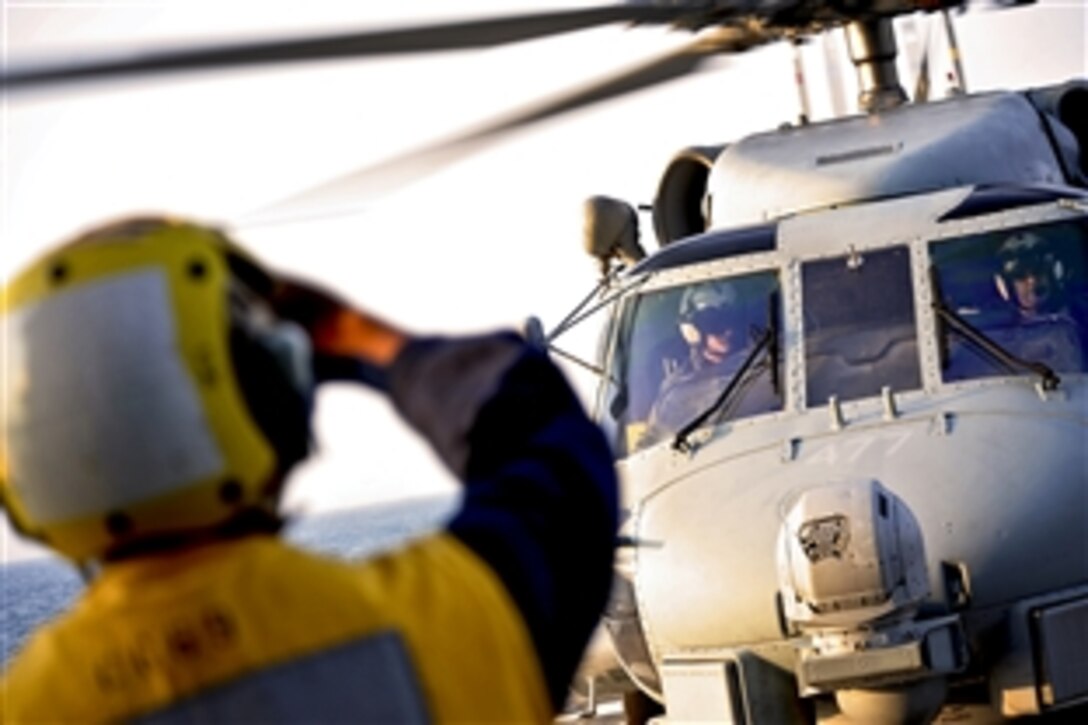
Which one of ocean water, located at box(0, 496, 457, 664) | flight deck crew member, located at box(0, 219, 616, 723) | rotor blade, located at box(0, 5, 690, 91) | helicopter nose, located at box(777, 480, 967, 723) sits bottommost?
ocean water, located at box(0, 496, 457, 664)

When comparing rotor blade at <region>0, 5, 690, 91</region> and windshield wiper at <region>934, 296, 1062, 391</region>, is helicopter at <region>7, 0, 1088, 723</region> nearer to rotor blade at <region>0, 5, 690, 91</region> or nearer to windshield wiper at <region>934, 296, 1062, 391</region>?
windshield wiper at <region>934, 296, 1062, 391</region>

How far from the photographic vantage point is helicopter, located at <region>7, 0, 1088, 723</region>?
8.06m

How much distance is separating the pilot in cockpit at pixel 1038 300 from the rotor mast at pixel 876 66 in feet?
5.39

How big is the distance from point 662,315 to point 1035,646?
1971 millimetres

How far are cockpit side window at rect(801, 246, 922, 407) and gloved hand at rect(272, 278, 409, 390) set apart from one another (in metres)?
6.61

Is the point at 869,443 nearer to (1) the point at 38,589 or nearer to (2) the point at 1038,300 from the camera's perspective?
(2) the point at 1038,300

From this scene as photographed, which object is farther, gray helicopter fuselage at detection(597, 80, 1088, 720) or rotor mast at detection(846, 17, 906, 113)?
rotor mast at detection(846, 17, 906, 113)

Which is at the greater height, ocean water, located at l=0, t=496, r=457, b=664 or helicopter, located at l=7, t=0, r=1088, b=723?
helicopter, located at l=7, t=0, r=1088, b=723

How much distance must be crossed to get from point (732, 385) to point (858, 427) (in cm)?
62

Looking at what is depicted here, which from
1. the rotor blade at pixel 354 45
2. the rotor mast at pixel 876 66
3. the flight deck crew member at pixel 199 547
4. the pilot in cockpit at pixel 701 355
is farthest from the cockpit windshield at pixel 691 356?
the flight deck crew member at pixel 199 547

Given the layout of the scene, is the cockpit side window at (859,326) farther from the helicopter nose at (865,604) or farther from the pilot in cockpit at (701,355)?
the helicopter nose at (865,604)

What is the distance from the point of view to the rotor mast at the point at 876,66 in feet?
35.2

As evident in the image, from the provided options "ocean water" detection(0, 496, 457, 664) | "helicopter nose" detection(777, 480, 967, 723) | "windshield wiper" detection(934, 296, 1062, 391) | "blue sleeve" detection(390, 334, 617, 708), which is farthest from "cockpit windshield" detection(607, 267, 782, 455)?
"ocean water" detection(0, 496, 457, 664)

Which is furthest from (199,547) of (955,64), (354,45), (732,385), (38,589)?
(38,589)
